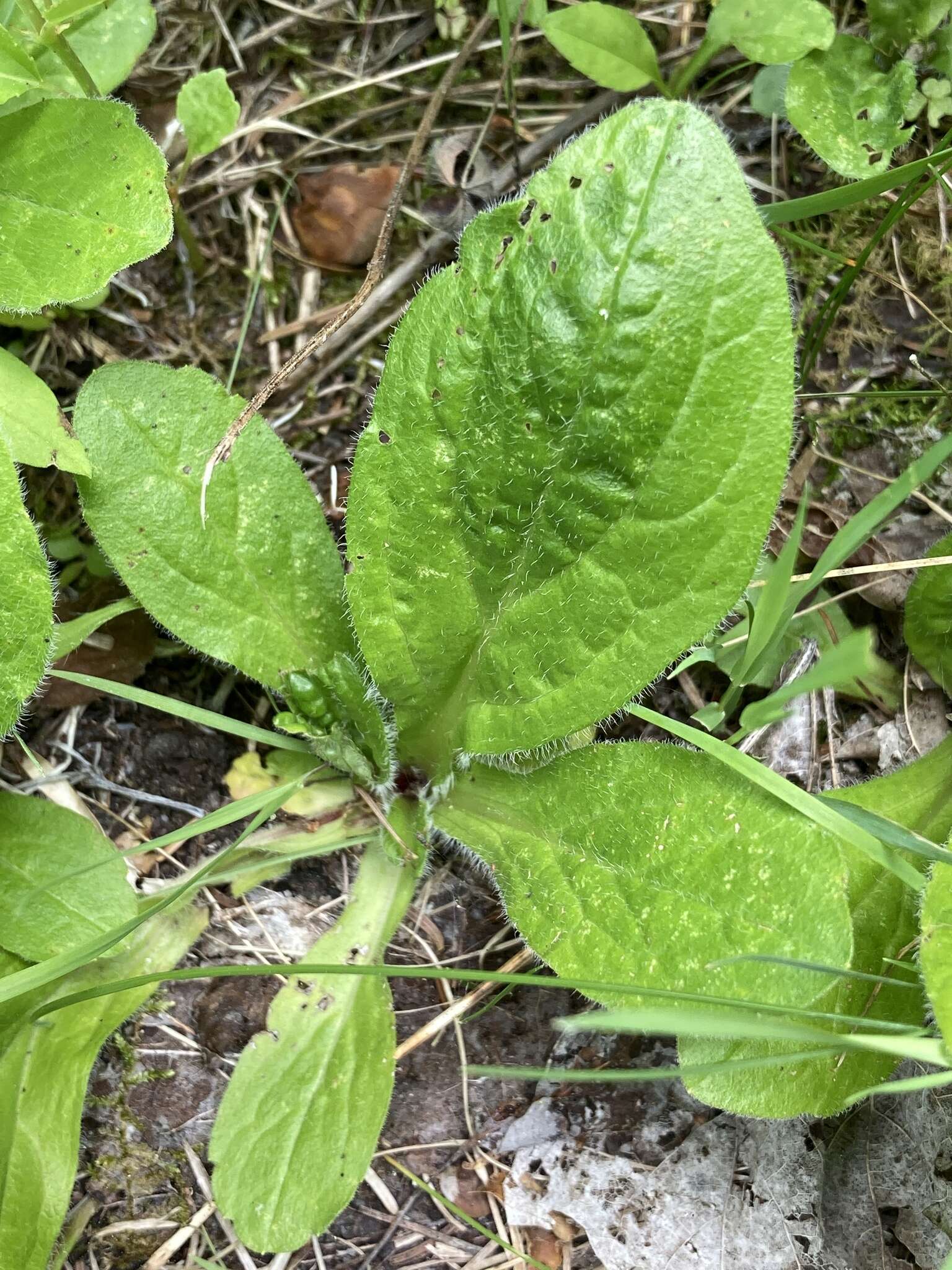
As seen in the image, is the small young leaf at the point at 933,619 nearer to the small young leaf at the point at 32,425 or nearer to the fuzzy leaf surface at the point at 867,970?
the fuzzy leaf surface at the point at 867,970

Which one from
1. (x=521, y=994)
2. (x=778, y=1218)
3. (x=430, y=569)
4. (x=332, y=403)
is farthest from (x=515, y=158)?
(x=778, y=1218)

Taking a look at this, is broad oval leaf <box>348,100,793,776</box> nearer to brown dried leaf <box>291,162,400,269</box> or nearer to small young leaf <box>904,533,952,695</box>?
small young leaf <box>904,533,952,695</box>

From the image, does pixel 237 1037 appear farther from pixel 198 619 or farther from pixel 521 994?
pixel 198 619

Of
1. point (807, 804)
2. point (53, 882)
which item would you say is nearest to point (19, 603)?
point (53, 882)

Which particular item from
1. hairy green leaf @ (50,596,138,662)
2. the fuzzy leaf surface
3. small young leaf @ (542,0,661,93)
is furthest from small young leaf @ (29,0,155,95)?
the fuzzy leaf surface

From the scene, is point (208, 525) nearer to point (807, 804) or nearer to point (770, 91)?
point (807, 804)

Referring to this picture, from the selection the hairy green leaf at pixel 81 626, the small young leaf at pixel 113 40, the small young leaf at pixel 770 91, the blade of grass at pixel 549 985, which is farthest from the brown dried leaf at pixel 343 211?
the blade of grass at pixel 549 985
